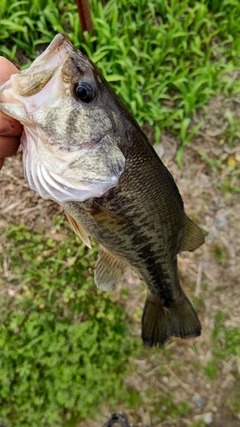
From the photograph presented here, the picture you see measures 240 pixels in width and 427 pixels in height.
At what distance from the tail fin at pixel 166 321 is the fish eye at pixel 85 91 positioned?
1290 millimetres

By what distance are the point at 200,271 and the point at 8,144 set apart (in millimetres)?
1895

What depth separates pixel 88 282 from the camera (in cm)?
284

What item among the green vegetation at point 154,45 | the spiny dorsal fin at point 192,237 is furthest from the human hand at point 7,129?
the green vegetation at point 154,45

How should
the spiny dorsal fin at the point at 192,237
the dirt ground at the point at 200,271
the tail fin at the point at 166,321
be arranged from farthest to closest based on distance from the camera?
the dirt ground at the point at 200,271 < the tail fin at the point at 166,321 < the spiny dorsal fin at the point at 192,237

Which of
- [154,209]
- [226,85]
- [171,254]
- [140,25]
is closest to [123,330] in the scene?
[171,254]

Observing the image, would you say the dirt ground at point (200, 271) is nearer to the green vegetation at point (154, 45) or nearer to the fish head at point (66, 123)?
the green vegetation at point (154, 45)

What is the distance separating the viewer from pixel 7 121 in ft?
4.49

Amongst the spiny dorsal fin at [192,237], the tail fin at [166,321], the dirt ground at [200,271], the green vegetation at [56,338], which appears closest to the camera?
the spiny dorsal fin at [192,237]

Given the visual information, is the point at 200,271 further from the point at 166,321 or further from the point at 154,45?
the point at 154,45

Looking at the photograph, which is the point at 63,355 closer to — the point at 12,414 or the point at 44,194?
the point at 12,414

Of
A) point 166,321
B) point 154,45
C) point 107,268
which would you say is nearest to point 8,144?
point 107,268

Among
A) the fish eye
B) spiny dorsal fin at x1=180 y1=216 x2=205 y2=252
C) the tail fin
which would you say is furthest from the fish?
the tail fin

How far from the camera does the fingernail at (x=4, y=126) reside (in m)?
1.36

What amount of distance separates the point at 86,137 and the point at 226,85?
2069 mm
